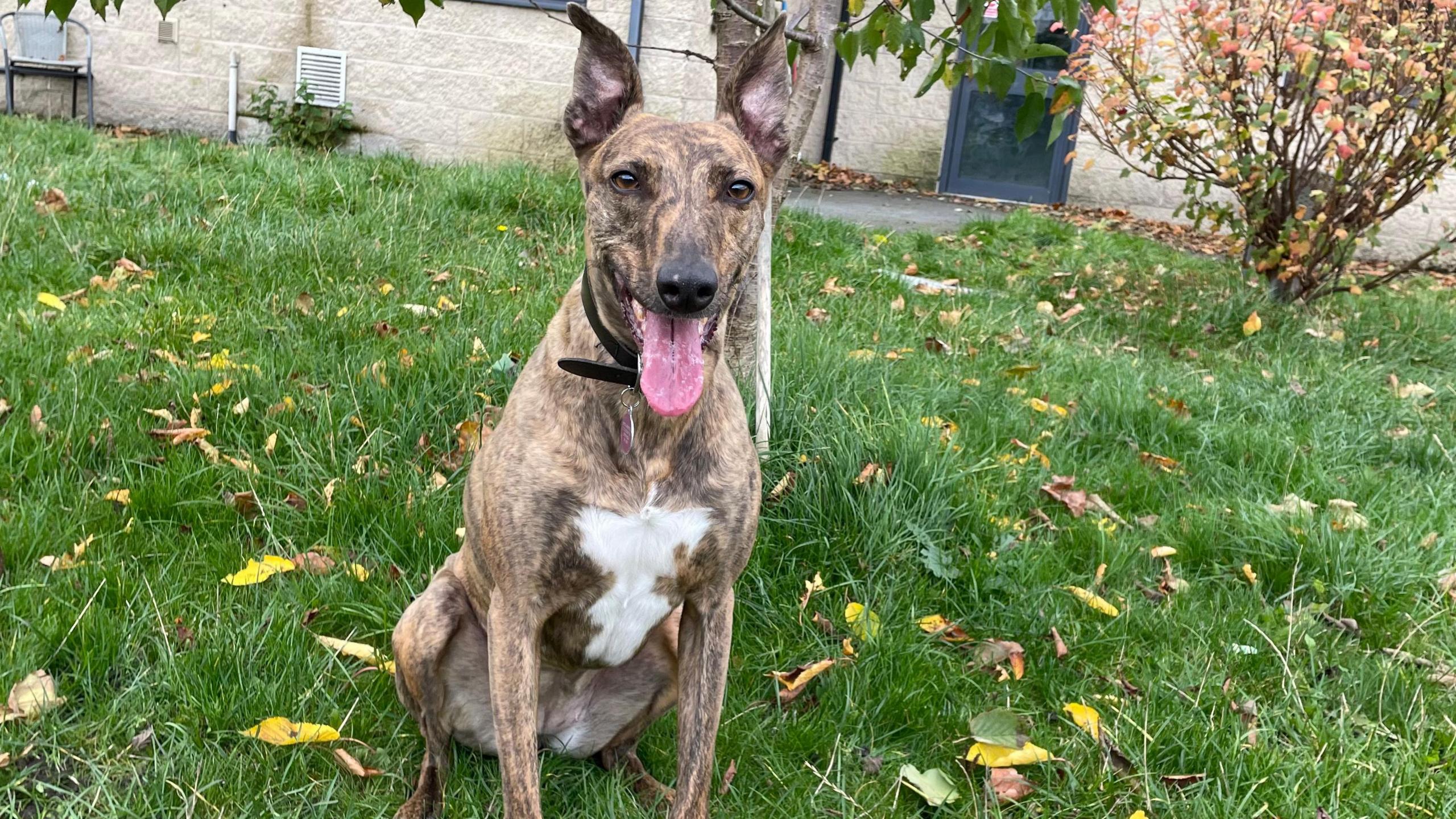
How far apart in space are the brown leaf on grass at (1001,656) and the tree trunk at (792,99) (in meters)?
1.18

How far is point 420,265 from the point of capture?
5.26 m

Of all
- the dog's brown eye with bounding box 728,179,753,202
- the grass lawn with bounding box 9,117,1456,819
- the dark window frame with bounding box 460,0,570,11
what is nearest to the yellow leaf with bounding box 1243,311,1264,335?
the grass lawn with bounding box 9,117,1456,819

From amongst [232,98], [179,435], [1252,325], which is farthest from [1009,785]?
[232,98]

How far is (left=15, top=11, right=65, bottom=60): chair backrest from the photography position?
9.70m

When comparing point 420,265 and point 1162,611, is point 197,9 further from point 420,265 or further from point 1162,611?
point 1162,611

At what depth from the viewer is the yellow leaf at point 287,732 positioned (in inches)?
93.1

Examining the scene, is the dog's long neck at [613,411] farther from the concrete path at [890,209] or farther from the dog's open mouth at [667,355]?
the concrete path at [890,209]

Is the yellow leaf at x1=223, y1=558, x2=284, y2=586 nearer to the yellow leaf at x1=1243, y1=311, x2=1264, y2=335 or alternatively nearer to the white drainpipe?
the yellow leaf at x1=1243, y1=311, x2=1264, y2=335

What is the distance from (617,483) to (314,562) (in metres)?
1.26

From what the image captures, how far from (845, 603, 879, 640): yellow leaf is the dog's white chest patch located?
2.69 feet

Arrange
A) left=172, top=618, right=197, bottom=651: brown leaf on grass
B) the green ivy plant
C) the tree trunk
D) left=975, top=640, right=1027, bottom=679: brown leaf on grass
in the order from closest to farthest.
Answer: left=172, top=618, right=197, bottom=651: brown leaf on grass → left=975, top=640, right=1027, bottom=679: brown leaf on grass → the tree trunk → the green ivy plant

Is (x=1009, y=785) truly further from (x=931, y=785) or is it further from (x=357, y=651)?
(x=357, y=651)

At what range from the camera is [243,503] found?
3.26 metres

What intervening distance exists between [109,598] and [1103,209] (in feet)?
39.5
